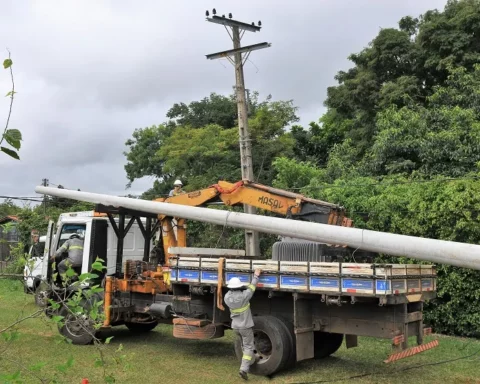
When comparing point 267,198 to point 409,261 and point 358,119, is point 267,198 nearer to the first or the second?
point 409,261

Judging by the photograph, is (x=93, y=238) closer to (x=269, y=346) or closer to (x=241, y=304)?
(x=241, y=304)

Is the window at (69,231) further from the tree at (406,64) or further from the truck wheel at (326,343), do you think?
the tree at (406,64)

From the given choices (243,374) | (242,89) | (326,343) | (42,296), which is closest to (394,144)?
(242,89)

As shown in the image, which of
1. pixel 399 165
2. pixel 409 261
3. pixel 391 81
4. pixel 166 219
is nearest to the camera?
pixel 166 219

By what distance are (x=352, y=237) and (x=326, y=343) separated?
14.2 feet

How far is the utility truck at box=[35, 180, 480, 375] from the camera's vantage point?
7230 millimetres

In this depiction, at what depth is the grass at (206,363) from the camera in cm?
817

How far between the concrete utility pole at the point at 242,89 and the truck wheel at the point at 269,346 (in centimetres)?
517

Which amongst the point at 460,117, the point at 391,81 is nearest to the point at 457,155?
the point at 460,117

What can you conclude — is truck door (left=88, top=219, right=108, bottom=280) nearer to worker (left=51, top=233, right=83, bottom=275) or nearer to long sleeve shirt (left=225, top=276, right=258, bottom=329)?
worker (left=51, top=233, right=83, bottom=275)

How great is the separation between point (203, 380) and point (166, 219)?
353 cm

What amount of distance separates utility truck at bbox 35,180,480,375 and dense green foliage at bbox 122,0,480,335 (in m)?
3.99

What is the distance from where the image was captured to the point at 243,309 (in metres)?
8.21

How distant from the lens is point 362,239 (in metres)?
5.46
